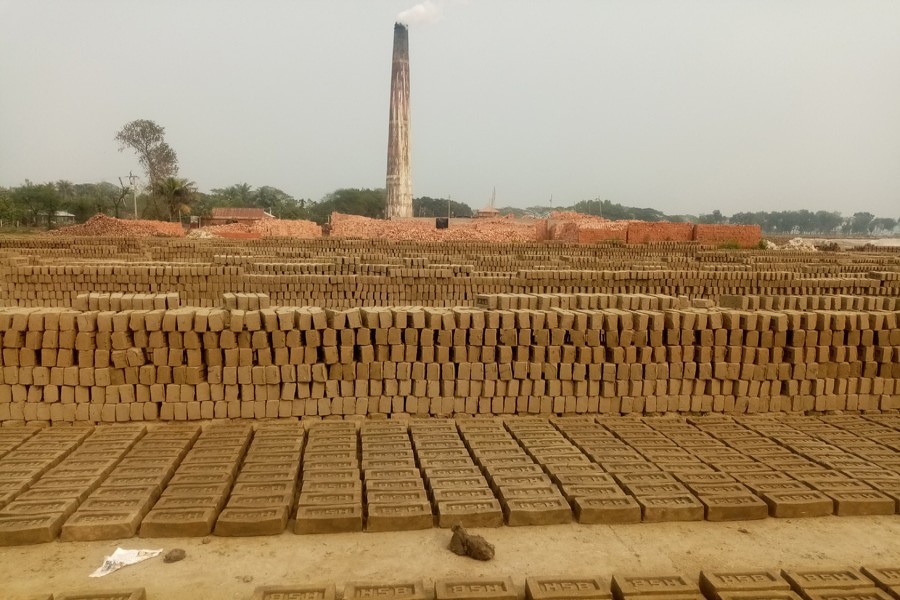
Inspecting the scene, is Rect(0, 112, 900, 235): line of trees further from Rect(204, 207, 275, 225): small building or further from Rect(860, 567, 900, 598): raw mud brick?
Rect(860, 567, 900, 598): raw mud brick

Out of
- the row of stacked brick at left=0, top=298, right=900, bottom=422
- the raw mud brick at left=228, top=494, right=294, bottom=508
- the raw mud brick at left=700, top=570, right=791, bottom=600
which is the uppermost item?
the row of stacked brick at left=0, top=298, right=900, bottom=422

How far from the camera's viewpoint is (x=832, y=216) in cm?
13112

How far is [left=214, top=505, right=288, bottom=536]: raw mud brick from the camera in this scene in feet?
12.4

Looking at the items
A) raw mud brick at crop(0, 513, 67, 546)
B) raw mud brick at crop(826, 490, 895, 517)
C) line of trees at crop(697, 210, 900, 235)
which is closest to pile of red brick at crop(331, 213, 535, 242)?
raw mud brick at crop(826, 490, 895, 517)

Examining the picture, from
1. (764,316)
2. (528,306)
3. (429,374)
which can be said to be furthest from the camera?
(528,306)

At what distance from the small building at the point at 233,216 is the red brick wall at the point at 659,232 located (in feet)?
97.3

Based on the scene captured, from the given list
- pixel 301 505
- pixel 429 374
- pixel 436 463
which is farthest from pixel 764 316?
pixel 301 505

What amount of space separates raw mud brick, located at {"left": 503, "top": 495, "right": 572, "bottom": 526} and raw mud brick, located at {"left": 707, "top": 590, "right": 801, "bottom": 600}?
1.13 m

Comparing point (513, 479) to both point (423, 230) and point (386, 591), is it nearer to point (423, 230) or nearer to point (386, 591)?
point (386, 591)

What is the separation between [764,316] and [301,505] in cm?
541

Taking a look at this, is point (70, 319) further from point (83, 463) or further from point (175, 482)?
point (175, 482)

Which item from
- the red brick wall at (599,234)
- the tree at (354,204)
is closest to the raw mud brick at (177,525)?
the red brick wall at (599,234)

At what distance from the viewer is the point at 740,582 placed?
3.18m

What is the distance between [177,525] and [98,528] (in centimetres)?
49
